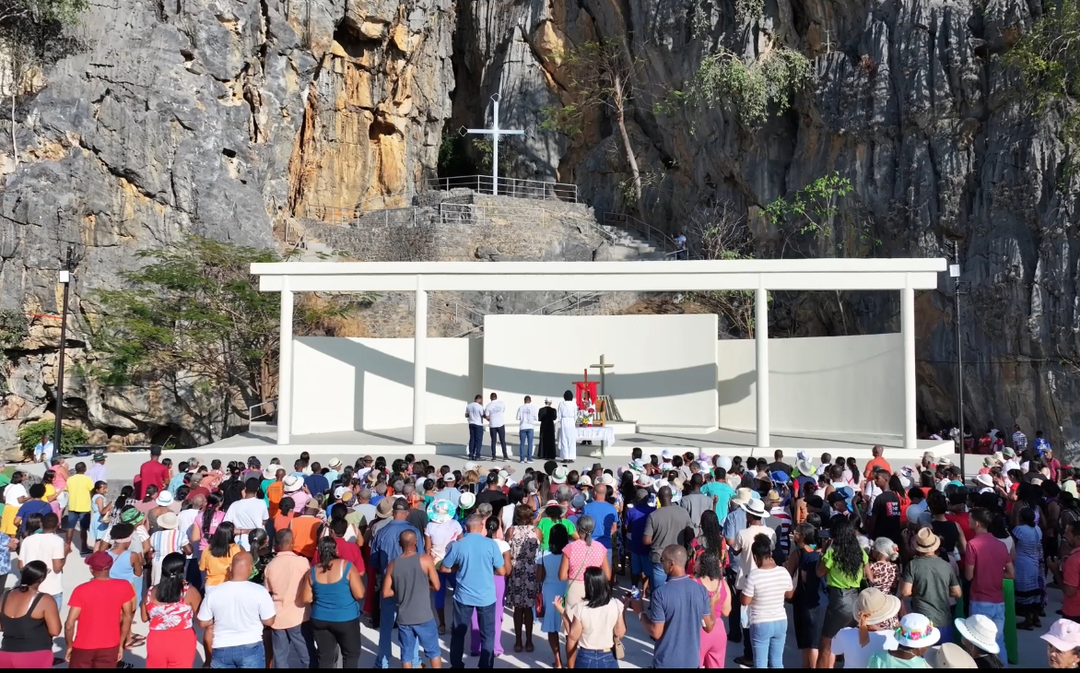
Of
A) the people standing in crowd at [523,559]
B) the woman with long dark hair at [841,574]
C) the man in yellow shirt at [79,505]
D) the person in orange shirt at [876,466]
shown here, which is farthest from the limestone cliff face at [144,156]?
the woman with long dark hair at [841,574]

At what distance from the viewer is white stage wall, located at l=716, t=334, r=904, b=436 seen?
1895 centimetres

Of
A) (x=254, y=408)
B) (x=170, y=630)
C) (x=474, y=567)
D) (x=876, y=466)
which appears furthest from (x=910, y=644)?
(x=254, y=408)

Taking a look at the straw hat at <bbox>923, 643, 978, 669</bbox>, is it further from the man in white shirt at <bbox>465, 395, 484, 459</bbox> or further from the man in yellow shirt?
the man in white shirt at <bbox>465, 395, 484, 459</bbox>

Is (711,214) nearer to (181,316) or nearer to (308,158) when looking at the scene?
(308,158)

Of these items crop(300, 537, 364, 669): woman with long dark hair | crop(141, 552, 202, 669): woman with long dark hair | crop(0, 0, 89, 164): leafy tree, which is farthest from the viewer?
crop(0, 0, 89, 164): leafy tree

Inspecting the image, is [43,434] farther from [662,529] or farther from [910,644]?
[910,644]

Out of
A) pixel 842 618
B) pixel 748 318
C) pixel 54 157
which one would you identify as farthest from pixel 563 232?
pixel 842 618

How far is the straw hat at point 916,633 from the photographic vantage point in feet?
13.3

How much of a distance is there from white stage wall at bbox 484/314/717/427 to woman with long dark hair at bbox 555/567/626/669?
56.5 feet

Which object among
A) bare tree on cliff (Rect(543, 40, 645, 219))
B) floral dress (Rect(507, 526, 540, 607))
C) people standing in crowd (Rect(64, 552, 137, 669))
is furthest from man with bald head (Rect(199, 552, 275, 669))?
bare tree on cliff (Rect(543, 40, 645, 219))

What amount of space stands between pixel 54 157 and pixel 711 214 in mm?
22801

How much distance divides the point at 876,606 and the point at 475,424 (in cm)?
1125

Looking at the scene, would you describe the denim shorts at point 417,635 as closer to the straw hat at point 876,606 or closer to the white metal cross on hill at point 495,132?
the straw hat at point 876,606

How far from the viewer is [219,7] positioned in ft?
94.5
